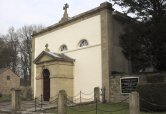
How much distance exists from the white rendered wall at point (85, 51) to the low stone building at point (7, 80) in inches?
1291

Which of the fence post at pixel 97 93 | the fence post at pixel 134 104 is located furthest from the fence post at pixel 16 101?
the fence post at pixel 134 104

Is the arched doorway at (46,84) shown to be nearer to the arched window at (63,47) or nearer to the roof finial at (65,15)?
the arched window at (63,47)

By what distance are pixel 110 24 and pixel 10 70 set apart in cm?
4038

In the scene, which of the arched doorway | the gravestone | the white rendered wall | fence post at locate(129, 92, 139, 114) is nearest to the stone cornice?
the white rendered wall

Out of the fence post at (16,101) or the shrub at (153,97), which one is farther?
the fence post at (16,101)

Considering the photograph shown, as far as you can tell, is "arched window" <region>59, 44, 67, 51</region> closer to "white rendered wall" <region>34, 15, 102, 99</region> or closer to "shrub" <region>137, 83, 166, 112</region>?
"white rendered wall" <region>34, 15, 102, 99</region>

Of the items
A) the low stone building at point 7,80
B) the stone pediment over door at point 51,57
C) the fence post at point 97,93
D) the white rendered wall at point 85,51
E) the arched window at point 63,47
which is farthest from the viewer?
the low stone building at point 7,80

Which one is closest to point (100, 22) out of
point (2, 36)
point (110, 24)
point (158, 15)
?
point (110, 24)

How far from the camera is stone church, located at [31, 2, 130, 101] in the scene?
2445cm

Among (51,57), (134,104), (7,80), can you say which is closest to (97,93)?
(51,57)

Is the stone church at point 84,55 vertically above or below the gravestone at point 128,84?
above

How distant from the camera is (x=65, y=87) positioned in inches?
1044

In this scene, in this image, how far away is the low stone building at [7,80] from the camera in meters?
59.4

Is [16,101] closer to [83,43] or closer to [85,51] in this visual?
[85,51]
